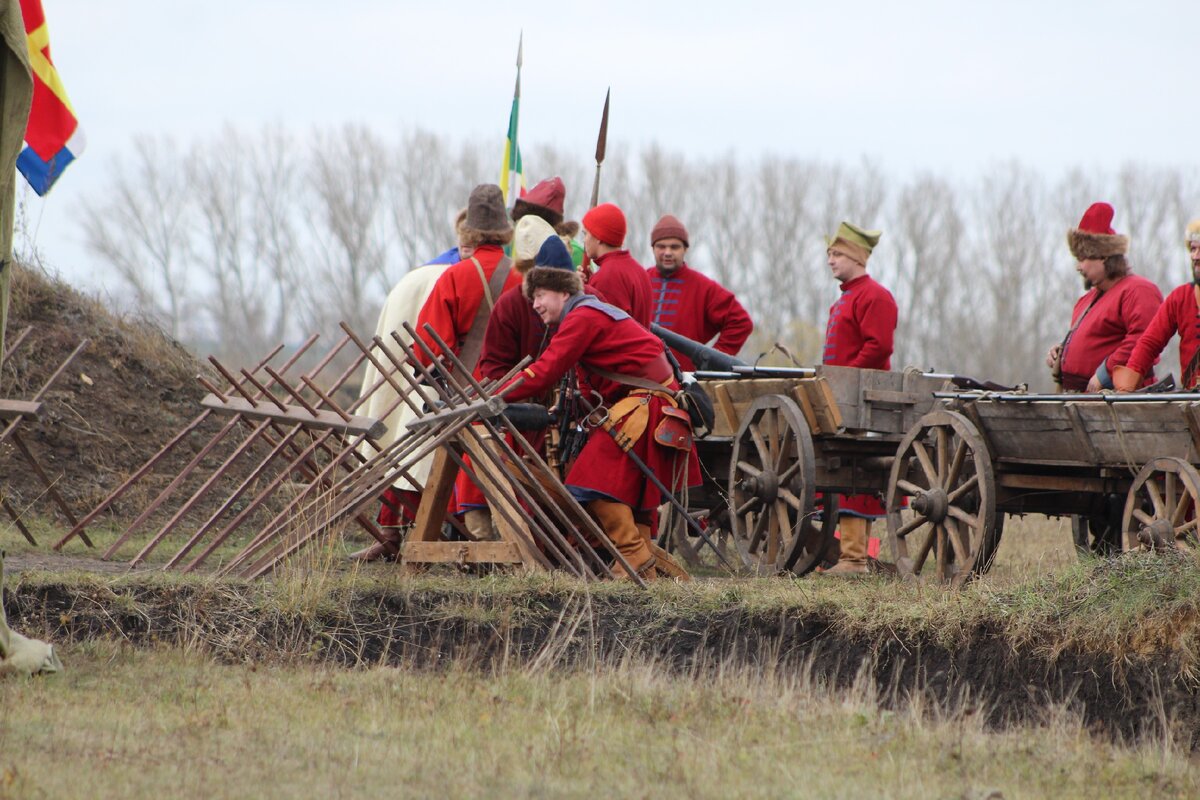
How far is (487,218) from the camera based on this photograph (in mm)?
8438

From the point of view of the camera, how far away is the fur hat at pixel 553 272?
751 centimetres

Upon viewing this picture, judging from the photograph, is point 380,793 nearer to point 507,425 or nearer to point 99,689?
point 99,689

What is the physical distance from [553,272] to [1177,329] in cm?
301

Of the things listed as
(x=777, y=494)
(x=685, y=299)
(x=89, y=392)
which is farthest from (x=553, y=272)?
(x=89, y=392)

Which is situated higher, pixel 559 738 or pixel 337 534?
pixel 337 534

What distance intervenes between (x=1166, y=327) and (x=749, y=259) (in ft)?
117

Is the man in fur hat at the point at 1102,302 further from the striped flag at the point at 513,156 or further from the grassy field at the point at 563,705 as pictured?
the striped flag at the point at 513,156

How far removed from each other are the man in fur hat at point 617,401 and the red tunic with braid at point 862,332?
1701mm

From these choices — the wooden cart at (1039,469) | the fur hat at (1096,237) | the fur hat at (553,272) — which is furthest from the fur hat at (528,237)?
the fur hat at (1096,237)

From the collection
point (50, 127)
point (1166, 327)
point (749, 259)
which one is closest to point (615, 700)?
point (1166, 327)

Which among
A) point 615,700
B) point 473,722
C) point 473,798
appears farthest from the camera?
point 615,700

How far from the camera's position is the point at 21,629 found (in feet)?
21.2

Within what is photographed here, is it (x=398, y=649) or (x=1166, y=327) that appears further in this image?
(x=1166, y=327)

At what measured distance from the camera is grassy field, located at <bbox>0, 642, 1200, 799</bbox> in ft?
14.0
